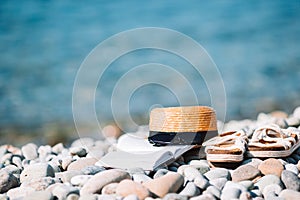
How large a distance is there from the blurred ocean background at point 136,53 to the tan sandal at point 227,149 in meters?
3.22

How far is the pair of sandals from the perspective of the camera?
233 cm

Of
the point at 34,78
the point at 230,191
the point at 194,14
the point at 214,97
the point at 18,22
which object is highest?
the point at 18,22

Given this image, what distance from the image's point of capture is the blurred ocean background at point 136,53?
625 cm

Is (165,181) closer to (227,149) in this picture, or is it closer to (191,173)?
(191,173)

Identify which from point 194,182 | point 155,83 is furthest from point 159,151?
point 155,83

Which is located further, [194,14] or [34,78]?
[194,14]

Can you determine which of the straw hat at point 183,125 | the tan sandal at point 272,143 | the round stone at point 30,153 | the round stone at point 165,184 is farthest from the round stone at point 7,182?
the tan sandal at point 272,143

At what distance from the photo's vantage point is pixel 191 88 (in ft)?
21.1

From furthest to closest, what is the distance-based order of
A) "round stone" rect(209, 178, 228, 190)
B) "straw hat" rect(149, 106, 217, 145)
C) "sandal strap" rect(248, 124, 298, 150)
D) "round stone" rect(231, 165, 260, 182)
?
"straw hat" rect(149, 106, 217, 145), "sandal strap" rect(248, 124, 298, 150), "round stone" rect(231, 165, 260, 182), "round stone" rect(209, 178, 228, 190)

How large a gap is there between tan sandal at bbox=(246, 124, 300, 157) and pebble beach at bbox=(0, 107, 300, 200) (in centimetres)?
4

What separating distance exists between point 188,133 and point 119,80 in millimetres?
4477

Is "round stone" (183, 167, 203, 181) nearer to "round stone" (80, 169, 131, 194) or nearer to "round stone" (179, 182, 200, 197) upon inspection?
"round stone" (179, 182, 200, 197)

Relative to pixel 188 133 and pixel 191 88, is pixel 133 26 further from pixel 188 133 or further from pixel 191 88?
pixel 188 133

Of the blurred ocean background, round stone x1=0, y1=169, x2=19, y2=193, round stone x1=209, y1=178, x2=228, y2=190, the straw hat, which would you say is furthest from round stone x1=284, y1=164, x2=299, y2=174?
the blurred ocean background
